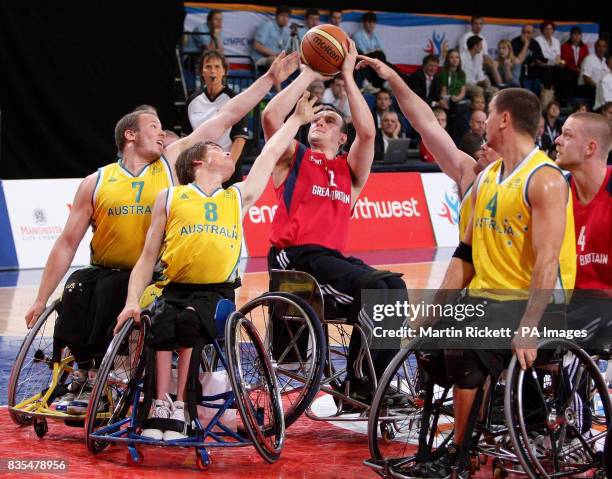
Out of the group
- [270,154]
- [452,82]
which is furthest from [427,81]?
[270,154]

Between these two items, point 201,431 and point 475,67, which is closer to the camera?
point 201,431

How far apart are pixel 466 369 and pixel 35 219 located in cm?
776

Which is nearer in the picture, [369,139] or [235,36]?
[369,139]

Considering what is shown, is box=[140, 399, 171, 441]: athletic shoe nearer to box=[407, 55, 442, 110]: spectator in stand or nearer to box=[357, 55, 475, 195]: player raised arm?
box=[357, 55, 475, 195]: player raised arm

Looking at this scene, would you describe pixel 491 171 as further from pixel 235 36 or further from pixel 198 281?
pixel 235 36

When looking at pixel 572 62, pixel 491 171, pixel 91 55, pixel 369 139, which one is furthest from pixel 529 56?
pixel 491 171

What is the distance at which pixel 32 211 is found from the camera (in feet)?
37.5

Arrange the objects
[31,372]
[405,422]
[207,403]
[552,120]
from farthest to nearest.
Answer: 1. [552,120]
2. [31,372]
3. [405,422]
4. [207,403]

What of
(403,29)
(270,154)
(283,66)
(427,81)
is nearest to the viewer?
(270,154)

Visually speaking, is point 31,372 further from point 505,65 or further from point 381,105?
point 505,65

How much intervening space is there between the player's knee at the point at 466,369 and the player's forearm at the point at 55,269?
2202 millimetres

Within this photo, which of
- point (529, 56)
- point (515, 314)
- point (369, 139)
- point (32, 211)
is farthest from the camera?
point (529, 56)

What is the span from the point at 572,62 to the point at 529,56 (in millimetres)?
895

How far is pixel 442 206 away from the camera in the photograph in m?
14.1
